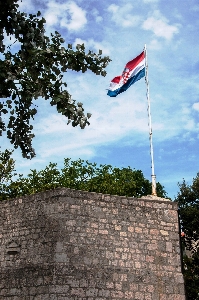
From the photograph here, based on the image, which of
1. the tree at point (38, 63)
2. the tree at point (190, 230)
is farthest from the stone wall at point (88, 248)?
the tree at point (190, 230)

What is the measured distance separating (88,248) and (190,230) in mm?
13906

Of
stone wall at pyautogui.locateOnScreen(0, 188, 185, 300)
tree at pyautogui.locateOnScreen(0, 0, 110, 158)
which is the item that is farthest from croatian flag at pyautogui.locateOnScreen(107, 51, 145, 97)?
tree at pyautogui.locateOnScreen(0, 0, 110, 158)

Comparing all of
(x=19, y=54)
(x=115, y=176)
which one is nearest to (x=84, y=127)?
(x=19, y=54)

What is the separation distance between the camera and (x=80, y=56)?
6746 mm

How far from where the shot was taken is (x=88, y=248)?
1066 cm

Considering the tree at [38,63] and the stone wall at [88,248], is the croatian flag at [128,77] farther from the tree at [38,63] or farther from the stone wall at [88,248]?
the tree at [38,63]

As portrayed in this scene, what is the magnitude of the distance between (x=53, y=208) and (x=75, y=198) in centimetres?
57

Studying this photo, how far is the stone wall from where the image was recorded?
10398mm

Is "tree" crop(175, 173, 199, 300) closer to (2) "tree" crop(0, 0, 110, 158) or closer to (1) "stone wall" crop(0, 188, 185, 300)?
(1) "stone wall" crop(0, 188, 185, 300)

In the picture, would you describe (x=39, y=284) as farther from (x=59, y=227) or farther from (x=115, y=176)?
(x=115, y=176)

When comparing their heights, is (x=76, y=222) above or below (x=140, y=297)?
above

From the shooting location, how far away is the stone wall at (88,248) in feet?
34.1

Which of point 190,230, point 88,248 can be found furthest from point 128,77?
point 190,230

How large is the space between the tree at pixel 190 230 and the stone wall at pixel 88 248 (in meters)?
11.6
